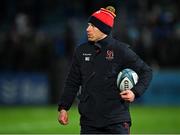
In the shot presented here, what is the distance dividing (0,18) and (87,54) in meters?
19.6

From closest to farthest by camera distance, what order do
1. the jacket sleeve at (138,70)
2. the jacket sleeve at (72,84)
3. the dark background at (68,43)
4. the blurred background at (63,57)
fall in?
the jacket sleeve at (138,70) < the jacket sleeve at (72,84) < the blurred background at (63,57) < the dark background at (68,43)

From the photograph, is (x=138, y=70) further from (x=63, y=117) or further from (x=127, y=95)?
(x=63, y=117)

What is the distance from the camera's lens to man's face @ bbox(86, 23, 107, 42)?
9164 millimetres

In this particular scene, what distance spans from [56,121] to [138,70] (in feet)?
36.8

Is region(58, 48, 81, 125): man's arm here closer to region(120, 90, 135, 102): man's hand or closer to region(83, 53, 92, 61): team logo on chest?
region(83, 53, 92, 61): team logo on chest

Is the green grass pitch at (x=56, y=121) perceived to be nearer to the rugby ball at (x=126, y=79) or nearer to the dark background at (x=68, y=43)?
the dark background at (x=68, y=43)

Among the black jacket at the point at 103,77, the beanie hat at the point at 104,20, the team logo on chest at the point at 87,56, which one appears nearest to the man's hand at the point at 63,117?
the black jacket at the point at 103,77

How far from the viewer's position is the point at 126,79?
8945 mm

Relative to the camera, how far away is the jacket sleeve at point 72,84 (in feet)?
30.3

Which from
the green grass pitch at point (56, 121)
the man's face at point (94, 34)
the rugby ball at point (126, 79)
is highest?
the man's face at point (94, 34)

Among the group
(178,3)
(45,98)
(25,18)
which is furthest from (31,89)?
(178,3)

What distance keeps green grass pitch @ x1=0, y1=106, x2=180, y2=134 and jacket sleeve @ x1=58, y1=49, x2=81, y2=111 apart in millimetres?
8053

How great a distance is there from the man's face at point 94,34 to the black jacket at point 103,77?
0.07 metres

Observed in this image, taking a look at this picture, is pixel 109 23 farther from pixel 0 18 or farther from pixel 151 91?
pixel 0 18
